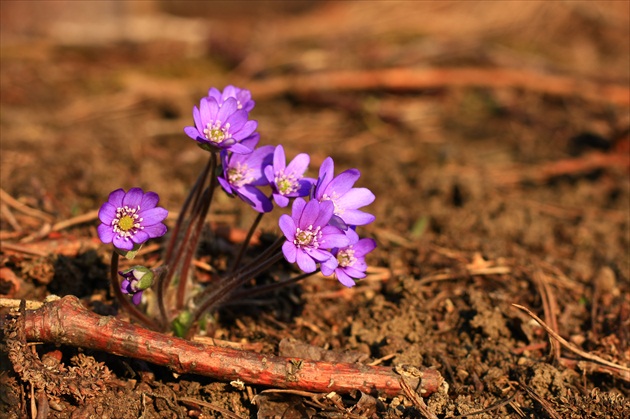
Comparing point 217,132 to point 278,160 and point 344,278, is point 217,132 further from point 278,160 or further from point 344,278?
point 344,278

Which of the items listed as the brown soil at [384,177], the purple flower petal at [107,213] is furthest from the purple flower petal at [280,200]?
the brown soil at [384,177]

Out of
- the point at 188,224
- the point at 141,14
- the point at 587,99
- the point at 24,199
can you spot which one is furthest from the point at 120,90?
the point at 587,99

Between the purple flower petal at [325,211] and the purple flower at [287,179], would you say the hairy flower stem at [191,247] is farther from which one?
the purple flower petal at [325,211]

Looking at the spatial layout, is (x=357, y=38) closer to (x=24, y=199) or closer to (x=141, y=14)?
(x=141, y=14)

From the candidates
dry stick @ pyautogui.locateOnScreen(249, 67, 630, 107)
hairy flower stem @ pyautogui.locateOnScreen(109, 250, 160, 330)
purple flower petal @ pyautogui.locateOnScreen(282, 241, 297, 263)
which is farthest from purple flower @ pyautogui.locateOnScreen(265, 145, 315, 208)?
dry stick @ pyautogui.locateOnScreen(249, 67, 630, 107)

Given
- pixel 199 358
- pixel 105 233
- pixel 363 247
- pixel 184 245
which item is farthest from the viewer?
pixel 184 245

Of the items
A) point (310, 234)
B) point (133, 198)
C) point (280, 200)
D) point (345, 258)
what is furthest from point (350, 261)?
point (133, 198)

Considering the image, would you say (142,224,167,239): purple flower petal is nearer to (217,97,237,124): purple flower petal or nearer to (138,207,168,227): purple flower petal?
(138,207,168,227): purple flower petal
